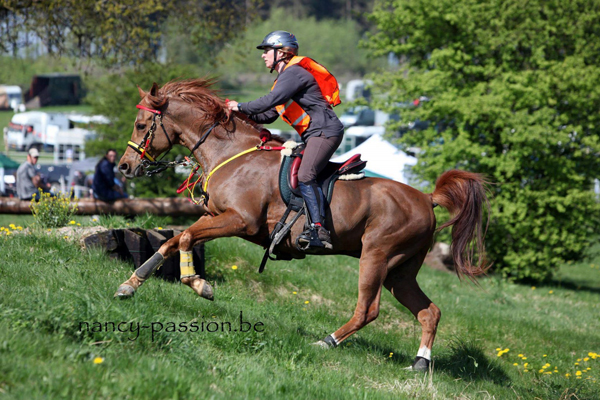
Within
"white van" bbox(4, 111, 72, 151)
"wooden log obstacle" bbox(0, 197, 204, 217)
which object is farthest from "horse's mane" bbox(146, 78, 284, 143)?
"white van" bbox(4, 111, 72, 151)

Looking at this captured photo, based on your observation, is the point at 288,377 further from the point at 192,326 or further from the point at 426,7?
the point at 426,7

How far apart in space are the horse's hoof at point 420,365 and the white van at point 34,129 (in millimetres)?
31091

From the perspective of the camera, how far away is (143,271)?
6.11m

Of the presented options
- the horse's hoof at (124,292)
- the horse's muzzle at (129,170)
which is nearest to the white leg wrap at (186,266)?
the horse's hoof at (124,292)

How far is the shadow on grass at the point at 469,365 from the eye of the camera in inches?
297

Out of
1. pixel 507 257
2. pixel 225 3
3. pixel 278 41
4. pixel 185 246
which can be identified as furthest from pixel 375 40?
pixel 185 246

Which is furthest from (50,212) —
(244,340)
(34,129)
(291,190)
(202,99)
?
(34,129)

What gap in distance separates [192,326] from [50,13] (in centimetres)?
1142

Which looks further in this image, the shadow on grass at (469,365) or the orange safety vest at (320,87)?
the shadow on grass at (469,365)

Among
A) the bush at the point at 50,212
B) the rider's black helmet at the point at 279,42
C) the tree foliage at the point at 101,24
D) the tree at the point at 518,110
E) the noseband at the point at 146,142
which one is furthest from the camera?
the tree at the point at 518,110

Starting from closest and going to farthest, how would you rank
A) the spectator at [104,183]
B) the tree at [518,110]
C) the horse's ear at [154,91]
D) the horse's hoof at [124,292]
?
the horse's hoof at [124,292], the horse's ear at [154,91], the spectator at [104,183], the tree at [518,110]

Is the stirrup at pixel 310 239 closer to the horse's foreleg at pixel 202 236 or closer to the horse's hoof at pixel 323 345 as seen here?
the horse's foreleg at pixel 202 236

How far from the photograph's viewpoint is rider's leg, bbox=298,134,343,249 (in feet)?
21.1

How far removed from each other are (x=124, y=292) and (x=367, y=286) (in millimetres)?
2567
